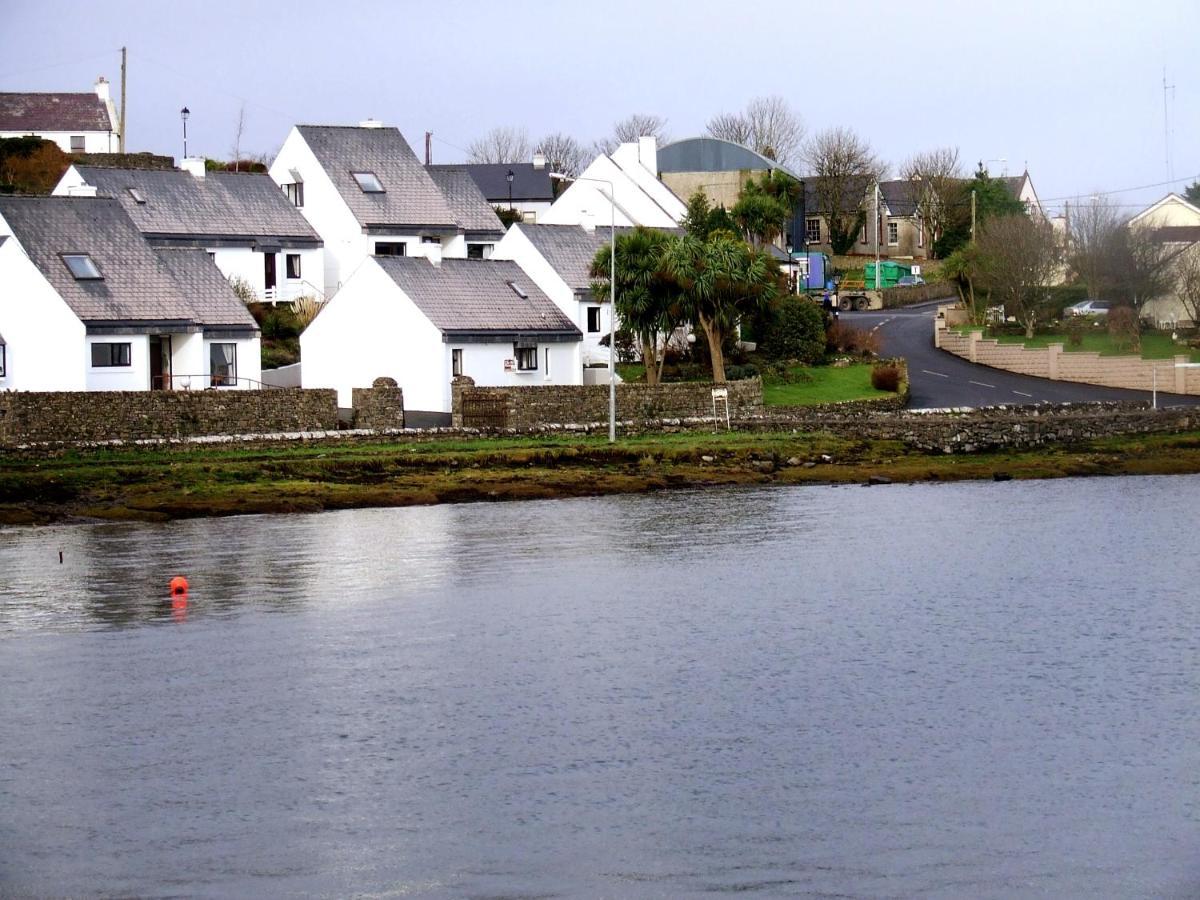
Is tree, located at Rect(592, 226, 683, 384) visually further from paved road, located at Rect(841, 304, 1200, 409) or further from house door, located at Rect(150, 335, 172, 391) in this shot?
house door, located at Rect(150, 335, 172, 391)

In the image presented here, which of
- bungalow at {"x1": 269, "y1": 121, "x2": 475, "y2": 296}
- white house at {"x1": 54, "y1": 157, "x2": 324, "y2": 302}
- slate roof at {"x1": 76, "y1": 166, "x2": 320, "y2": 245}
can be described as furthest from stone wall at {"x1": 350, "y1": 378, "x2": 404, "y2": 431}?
bungalow at {"x1": 269, "y1": 121, "x2": 475, "y2": 296}

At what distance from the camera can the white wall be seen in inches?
2336

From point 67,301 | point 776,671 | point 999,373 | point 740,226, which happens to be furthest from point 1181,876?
point 740,226

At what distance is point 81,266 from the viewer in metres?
62.1

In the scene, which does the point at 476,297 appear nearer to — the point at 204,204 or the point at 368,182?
the point at 204,204

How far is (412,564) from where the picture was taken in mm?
38750

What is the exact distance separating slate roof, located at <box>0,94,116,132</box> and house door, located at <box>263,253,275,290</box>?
112 ft

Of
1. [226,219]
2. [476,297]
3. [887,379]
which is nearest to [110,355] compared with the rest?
[476,297]

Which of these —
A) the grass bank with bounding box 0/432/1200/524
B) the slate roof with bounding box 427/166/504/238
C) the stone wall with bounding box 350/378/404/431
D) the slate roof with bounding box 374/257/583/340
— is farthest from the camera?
the slate roof with bounding box 427/166/504/238

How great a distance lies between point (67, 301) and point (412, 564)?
26.8 meters

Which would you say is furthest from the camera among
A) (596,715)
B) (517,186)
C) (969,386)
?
(517,186)

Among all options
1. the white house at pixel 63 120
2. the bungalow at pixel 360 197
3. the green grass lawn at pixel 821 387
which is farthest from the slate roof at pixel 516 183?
the green grass lawn at pixel 821 387

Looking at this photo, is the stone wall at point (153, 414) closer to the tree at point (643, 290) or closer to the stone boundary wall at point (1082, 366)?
the tree at point (643, 290)

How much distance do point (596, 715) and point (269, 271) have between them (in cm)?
5784
